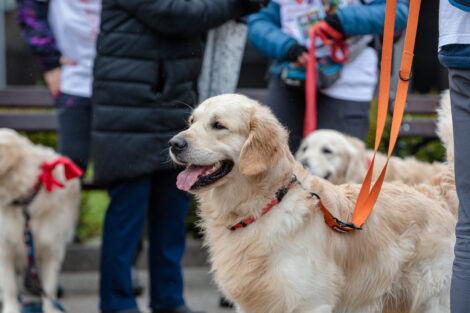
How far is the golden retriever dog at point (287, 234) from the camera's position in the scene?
8.51 ft

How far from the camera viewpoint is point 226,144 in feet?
8.88

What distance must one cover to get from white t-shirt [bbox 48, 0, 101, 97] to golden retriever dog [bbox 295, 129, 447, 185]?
66.2 inches

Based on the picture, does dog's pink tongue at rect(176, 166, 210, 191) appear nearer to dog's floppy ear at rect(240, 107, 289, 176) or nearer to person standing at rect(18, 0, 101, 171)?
dog's floppy ear at rect(240, 107, 289, 176)

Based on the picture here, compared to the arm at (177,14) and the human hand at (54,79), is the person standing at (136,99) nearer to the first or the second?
the arm at (177,14)

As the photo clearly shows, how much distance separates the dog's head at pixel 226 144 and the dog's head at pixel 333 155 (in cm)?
191

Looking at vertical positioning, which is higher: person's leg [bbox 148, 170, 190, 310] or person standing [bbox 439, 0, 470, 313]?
person standing [bbox 439, 0, 470, 313]

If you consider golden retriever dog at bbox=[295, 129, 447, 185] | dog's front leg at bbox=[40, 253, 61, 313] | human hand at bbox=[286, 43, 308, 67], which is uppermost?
human hand at bbox=[286, 43, 308, 67]

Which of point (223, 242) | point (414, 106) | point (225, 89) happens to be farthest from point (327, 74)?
point (414, 106)

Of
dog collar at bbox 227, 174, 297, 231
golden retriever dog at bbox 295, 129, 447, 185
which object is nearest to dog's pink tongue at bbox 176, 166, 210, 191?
dog collar at bbox 227, 174, 297, 231

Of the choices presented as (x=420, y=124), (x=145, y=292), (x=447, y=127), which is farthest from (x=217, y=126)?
(x=420, y=124)

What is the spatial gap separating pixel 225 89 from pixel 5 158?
158cm

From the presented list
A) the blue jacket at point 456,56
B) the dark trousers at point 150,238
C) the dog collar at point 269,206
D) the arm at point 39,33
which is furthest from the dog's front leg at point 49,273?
the blue jacket at point 456,56

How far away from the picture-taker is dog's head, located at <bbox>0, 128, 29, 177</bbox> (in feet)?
14.0

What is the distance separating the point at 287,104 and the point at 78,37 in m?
1.60
